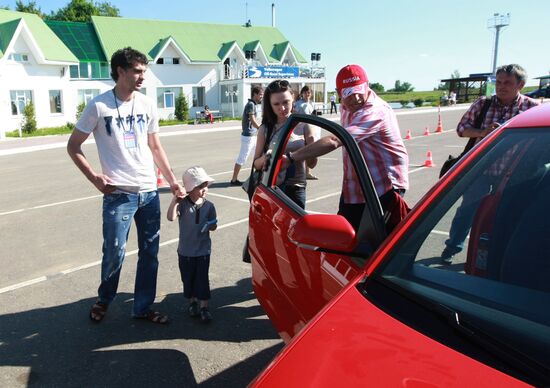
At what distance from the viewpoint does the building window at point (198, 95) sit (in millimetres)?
39812

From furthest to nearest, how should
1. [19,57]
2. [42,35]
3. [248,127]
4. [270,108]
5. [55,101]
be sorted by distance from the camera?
1. [42,35]
2. [55,101]
3. [19,57]
4. [248,127]
5. [270,108]

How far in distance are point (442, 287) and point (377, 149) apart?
1.55 m

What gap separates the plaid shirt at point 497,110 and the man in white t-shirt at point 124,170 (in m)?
2.94

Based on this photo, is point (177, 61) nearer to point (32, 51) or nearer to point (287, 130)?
point (32, 51)

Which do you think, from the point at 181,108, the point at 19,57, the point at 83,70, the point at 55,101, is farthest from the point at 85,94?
the point at 181,108

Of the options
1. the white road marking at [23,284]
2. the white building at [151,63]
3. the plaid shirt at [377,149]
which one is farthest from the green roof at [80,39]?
the plaid shirt at [377,149]

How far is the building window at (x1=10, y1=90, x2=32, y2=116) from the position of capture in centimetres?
2802

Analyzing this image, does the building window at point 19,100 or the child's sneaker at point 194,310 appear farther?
the building window at point 19,100

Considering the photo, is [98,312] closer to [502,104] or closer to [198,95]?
[502,104]

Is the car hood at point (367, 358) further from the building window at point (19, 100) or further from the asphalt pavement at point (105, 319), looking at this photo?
the building window at point (19, 100)

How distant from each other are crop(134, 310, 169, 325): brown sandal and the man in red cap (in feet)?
5.31

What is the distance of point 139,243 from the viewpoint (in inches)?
148

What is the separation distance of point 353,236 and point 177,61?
39.8 m

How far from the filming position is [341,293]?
174cm
